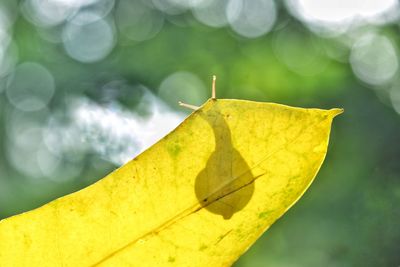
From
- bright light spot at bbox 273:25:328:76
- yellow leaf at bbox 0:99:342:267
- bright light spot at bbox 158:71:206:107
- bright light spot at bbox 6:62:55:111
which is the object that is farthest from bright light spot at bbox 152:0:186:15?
yellow leaf at bbox 0:99:342:267

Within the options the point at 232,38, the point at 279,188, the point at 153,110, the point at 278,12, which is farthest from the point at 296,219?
the point at 279,188

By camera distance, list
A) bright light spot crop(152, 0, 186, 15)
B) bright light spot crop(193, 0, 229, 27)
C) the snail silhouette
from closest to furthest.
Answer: the snail silhouette, bright light spot crop(193, 0, 229, 27), bright light spot crop(152, 0, 186, 15)

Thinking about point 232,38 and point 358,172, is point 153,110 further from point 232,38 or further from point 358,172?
point 358,172

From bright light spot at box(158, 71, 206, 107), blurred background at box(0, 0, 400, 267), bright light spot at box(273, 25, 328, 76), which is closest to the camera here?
blurred background at box(0, 0, 400, 267)

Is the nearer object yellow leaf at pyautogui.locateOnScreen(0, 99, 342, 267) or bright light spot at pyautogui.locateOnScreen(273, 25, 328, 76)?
yellow leaf at pyautogui.locateOnScreen(0, 99, 342, 267)

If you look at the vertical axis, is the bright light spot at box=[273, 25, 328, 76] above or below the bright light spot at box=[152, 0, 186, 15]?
above

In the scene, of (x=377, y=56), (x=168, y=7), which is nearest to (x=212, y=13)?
(x=168, y=7)

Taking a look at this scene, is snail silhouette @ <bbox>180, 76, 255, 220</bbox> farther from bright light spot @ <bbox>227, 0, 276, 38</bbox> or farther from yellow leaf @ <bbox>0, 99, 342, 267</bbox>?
bright light spot @ <bbox>227, 0, 276, 38</bbox>
